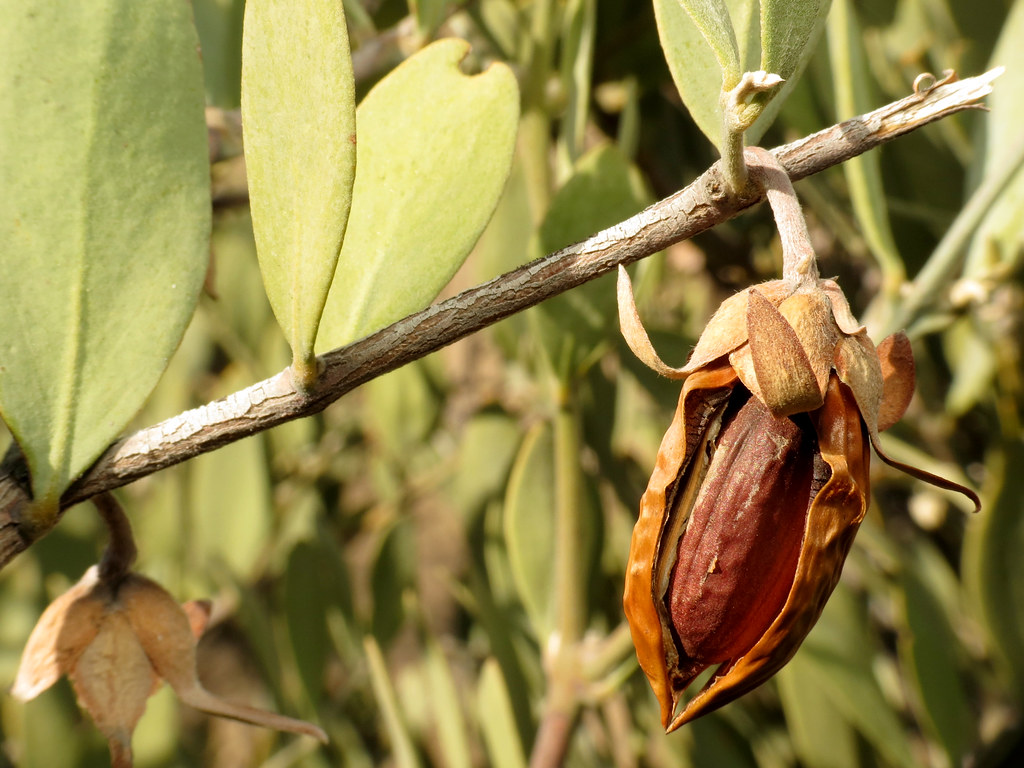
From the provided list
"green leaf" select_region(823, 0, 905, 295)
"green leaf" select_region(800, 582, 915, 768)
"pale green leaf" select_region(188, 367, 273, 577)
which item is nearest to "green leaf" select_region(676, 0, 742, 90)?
"green leaf" select_region(823, 0, 905, 295)

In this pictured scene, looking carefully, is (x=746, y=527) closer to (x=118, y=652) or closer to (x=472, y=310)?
(x=472, y=310)

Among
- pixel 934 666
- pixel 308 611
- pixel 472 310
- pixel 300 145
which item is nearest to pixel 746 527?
pixel 472 310

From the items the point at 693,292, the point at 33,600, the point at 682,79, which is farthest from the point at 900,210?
the point at 33,600

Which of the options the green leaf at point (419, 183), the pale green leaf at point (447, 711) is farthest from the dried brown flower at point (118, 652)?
the pale green leaf at point (447, 711)

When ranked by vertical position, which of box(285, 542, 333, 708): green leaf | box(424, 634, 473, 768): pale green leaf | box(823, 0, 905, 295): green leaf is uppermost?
box(823, 0, 905, 295): green leaf

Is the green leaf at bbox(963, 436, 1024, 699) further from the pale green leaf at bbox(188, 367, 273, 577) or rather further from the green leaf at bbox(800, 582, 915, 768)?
the pale green leaf at bbox(188, 367, 273, 577)

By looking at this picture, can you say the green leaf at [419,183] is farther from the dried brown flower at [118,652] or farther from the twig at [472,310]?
the dried brown flower at [118,652]
